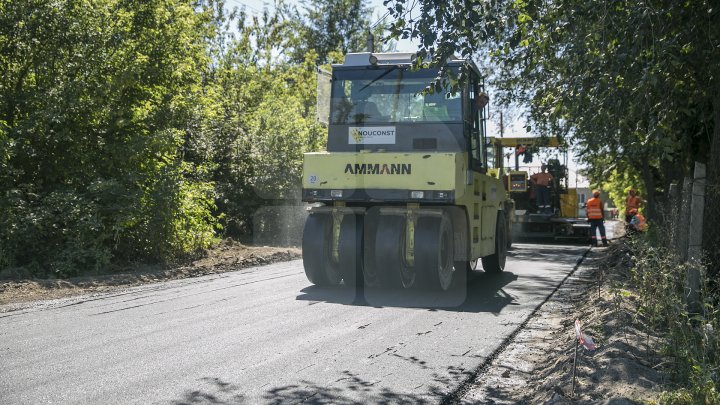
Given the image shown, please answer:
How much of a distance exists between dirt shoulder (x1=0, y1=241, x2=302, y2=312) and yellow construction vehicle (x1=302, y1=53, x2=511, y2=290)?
3316 millimetres

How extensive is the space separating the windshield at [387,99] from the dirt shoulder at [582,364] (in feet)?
11.5

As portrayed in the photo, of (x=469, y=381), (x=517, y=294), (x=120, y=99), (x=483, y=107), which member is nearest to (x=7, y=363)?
(x=469, y=381)

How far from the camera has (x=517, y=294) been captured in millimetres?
11398

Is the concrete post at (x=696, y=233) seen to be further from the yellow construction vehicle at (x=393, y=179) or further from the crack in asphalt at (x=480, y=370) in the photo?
the yellow construction vehicle at (x=393, y=179)

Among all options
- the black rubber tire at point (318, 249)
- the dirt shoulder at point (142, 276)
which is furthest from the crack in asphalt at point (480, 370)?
the dirt shoulder at point (142, 276)

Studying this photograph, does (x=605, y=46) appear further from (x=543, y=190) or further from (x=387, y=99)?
(x=543, y=190)

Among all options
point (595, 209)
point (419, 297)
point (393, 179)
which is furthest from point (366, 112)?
point (595, 209)

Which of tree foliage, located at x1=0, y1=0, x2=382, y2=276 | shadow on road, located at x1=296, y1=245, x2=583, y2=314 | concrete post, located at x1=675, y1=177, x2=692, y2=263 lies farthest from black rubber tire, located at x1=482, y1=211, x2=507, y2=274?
tree foliage, located at x1=0, y1=0, x2=382, y2=276

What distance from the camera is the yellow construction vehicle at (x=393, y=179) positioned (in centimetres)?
1051

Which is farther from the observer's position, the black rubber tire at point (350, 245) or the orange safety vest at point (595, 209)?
the orange safety vest at point (595, 209)

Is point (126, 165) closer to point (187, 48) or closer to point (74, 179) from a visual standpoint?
point (74, 179)

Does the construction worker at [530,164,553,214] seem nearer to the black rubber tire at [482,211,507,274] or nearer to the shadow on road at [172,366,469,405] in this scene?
the black rubber tire at [482,211,507,274]

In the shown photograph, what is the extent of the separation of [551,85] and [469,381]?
20.5 feet

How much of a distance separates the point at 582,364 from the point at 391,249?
4.77 m
